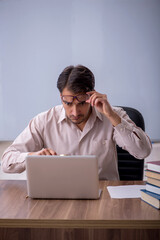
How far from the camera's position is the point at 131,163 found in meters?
2.38

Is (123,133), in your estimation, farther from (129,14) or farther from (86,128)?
(129,14)

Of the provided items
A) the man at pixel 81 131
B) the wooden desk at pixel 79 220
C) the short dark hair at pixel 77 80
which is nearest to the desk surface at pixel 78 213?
the wooden desk at pixel 79 220

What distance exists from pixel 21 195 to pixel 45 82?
3.52 meters

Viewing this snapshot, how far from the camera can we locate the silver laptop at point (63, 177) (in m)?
1.53

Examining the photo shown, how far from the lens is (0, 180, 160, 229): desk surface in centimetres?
135

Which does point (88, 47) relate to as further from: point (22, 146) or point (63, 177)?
point (63, 177)

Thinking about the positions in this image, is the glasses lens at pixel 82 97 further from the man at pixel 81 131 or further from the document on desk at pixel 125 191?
the document on desk at pixel 125 191

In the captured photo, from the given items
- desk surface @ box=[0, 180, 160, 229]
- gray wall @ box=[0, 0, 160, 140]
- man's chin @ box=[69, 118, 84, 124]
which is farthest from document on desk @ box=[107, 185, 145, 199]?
gray wall @ box=[0, 0, 160, 140]

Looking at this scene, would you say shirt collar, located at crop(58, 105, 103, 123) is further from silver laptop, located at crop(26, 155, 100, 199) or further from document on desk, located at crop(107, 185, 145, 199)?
silver laptop, located at crop(26, 155, 100, 199)

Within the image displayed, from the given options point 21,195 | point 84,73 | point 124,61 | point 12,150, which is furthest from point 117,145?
point 124,61

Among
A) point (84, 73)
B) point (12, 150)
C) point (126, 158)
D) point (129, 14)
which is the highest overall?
point (129, 14)

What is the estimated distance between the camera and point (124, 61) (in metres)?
4.98

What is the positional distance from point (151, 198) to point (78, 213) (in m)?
0.32

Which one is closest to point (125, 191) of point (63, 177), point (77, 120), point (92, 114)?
point (63, 177)
